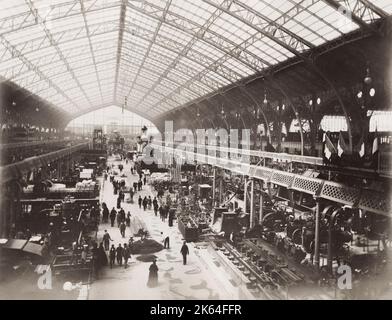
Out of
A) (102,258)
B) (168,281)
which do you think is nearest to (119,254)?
(102,258)

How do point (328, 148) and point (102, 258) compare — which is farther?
point (102, 258)

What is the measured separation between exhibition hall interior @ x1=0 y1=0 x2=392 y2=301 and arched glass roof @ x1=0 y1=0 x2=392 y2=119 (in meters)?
0.14

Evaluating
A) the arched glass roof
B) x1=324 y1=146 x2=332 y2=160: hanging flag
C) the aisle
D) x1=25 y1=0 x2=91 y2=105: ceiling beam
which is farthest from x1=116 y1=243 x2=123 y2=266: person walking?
x1=25 y1=0 x2=91 y2=105: ceiling beam

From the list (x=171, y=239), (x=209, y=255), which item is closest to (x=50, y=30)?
(x=171, y=239)

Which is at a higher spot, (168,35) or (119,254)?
(168,35)

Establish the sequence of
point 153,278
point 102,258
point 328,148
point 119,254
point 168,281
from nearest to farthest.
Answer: point 328,148
point 153,278
point 168,281
point 102,258
point 119,254

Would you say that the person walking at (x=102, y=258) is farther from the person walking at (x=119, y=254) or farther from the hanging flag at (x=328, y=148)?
the hanging flag at (x=328, y=148)

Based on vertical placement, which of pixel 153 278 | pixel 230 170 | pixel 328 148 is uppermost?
pixel 328 148

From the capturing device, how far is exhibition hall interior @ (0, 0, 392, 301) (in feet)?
38.8

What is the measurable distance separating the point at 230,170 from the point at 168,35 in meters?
13.0

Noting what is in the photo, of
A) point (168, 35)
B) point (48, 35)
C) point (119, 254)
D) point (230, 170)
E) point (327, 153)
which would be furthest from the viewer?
point (168, 35)

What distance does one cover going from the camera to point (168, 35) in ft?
93.9

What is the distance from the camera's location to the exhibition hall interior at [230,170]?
11.8 meters

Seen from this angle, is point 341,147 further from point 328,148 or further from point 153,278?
point 153,278
